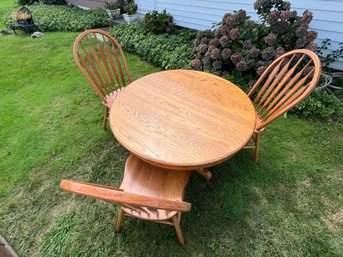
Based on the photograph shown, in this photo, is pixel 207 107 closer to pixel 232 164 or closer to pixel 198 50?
pixel 232 164

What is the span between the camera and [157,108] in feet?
5.55

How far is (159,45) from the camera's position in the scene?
395 centimetres

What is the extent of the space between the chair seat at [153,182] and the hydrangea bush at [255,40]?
6.33 feet

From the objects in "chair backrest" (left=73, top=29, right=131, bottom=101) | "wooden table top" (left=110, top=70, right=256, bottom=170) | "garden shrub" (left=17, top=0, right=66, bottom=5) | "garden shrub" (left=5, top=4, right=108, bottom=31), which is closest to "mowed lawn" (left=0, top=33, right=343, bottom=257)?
"chair backrest" (left=73, top=29, right=131, bottom=101)

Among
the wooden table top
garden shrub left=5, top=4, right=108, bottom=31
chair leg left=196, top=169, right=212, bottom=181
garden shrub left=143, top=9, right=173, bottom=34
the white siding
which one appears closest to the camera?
the wooden table top

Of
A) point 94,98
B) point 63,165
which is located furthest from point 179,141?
point 94,98

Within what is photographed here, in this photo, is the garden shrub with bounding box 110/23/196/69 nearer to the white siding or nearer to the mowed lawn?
the white siding

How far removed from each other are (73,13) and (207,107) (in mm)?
6258

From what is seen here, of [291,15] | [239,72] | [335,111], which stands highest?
[291,15]

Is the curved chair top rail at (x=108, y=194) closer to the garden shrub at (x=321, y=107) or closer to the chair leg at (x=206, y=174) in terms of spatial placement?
the chair leg at (x=206, y=174)

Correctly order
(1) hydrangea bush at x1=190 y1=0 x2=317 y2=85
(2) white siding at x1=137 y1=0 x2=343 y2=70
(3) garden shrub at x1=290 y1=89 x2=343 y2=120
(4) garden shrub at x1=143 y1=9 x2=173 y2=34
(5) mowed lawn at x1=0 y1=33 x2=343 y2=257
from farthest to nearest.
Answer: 1. (4) garden shrub at x1=143 y1=9 x2=173 y2=34
2. (2) white siding at x1=137 y1=0 x2=343 y2=70
3. (1) hydrangea bush at x1=190 y1=0 x2=317 y2=85
4. (3) garden shrub at x1=290 y1=89 x2=343 y2=120
5. (5) mowed lawn at x1=0 y1=33 x2=343 y2=257

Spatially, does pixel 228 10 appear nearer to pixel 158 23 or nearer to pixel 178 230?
pixel 158 23

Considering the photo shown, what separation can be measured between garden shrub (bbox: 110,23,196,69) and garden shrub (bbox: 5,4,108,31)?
105 cm

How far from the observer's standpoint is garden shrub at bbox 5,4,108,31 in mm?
5602
